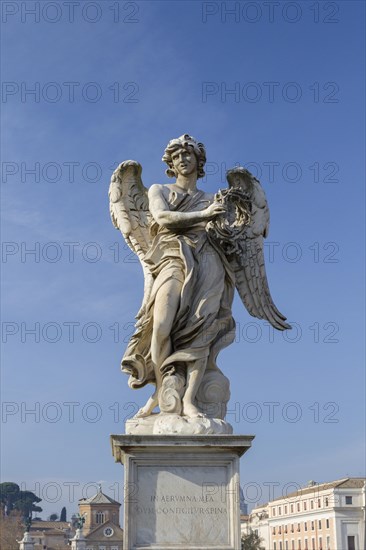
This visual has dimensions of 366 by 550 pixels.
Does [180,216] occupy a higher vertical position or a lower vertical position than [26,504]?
lower

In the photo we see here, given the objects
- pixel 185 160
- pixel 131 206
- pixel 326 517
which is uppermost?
pixel 326 517

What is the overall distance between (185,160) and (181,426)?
292 cm

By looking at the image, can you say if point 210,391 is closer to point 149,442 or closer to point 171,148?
point 149,442

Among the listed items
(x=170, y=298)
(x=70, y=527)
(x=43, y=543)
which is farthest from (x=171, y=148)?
(x=70, y=527)

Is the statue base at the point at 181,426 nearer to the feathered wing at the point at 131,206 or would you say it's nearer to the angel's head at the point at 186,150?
the feathered wing at the point at 131,206

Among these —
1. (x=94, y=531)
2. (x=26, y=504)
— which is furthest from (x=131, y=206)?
(x=26, y=504)

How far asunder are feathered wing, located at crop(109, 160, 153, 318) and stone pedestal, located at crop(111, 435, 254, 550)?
2371mm

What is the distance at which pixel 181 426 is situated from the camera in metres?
7.80

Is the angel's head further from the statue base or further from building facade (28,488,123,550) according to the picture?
building facade (28,488,123,550)

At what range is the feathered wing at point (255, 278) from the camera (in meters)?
8.89

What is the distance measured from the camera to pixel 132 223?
30.0 feet

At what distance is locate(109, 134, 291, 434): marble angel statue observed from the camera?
8.22 metres

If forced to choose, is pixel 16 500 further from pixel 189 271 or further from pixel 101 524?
pixel 189 271

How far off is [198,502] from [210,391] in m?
1.14
